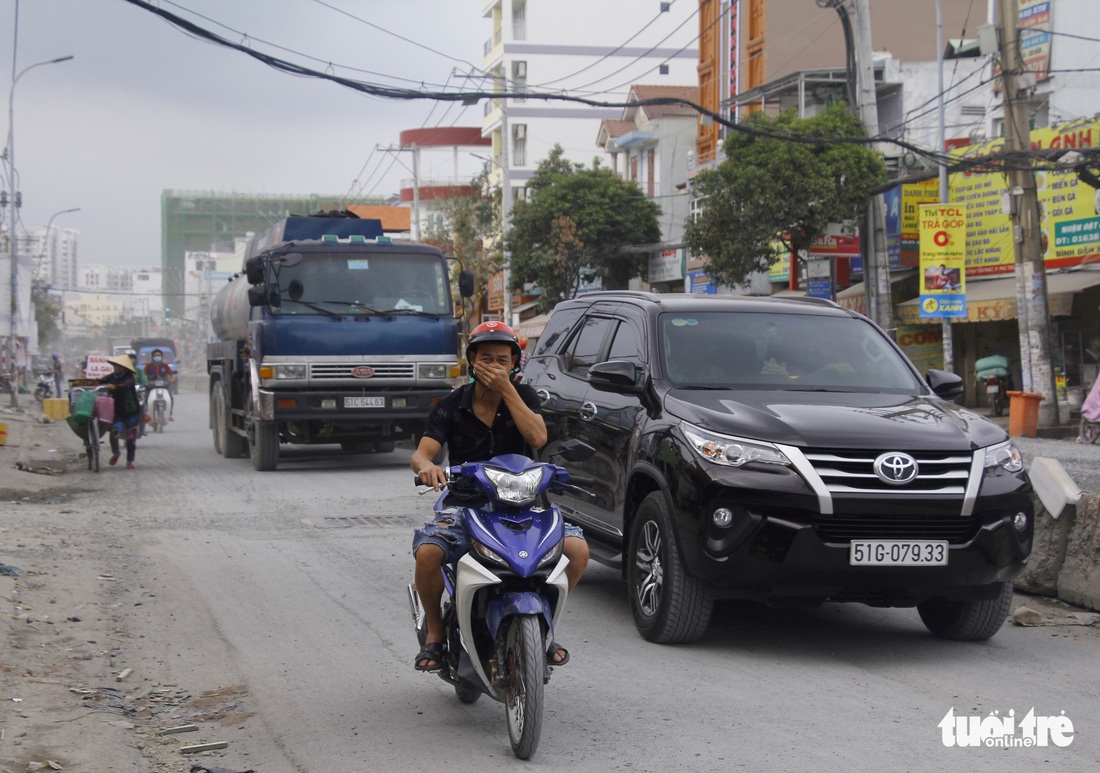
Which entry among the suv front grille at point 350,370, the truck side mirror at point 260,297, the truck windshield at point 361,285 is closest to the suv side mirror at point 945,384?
the suv front grille at point 350,370

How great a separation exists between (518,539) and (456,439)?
779mm

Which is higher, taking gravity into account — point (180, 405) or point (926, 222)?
point (926, 222)

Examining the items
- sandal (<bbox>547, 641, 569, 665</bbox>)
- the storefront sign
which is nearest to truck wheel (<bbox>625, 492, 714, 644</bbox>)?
sandal (<bbox>547, 641, 569, 665</bbox>)

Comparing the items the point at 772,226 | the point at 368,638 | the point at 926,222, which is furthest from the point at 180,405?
the point at 368,638

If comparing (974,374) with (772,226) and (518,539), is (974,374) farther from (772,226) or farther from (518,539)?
(518,539)

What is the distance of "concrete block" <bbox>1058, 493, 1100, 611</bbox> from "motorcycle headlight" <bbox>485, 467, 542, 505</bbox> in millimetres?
4800

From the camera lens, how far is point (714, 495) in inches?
250

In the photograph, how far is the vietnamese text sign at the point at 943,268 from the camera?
2483 centimetres

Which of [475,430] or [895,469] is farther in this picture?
[895,469]

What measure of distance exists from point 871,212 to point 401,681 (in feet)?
62.9

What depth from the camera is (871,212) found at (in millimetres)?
23469

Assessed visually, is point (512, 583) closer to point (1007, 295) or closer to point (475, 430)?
point (475, 430)

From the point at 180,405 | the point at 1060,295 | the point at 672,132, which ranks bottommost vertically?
the point at 180,405

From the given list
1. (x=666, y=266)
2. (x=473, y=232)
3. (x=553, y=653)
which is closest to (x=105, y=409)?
(x=553, y=653)
